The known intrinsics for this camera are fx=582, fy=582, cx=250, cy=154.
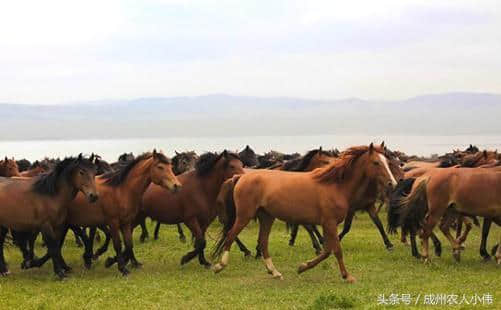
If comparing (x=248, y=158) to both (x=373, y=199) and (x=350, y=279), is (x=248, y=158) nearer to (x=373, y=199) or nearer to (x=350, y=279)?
(x=373, y=199)

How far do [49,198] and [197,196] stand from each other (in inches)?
107

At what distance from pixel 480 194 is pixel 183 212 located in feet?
17.9

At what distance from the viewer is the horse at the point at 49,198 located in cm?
976

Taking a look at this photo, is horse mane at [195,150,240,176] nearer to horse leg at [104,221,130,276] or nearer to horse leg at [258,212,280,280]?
horse leg at [258,212,280,280]

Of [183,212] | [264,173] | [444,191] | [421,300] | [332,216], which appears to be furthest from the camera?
[183,212]

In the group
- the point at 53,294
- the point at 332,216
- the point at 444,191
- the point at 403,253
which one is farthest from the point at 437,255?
the point at 53,294

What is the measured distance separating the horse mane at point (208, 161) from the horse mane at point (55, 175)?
7.39 ft

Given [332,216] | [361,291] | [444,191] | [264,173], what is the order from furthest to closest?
1. [444,191]
2. [264,173]
3. [332,216]
4. [361,291]

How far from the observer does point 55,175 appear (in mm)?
10047

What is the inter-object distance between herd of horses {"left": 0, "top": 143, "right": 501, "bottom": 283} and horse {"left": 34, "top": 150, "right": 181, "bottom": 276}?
2 centimetres

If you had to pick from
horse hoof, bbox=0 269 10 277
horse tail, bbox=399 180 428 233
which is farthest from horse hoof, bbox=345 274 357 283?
horse hoof, bbox=0 269 10 277

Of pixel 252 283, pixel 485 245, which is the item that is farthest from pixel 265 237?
pixel 485 245

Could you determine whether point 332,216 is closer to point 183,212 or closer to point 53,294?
point 183,212

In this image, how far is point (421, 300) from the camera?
299 inches
